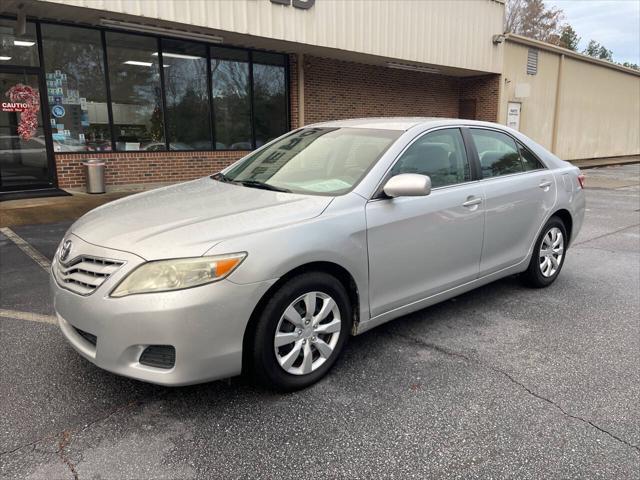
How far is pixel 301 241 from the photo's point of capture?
111 inches

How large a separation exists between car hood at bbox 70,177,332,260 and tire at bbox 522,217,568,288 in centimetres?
251

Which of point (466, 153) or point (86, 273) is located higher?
point (466, 153)

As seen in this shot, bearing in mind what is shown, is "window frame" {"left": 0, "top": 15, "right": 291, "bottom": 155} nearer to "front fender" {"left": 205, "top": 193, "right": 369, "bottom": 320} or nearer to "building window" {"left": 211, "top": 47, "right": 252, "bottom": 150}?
"building window" {"left": 211, "top": 47, "right": 252, "bottom": 150}

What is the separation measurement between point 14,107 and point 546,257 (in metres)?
9.63

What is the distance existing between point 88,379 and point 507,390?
2.49m

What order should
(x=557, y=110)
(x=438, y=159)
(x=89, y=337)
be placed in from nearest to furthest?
(x=89, y=337)
(x=438, y=159)
(x=557, y=110)

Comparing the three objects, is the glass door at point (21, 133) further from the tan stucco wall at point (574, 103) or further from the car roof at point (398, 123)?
the tan stucco wall at point (574, 103)

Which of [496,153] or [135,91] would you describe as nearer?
[496,153]

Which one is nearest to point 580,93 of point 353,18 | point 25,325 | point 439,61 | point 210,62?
point 439,61

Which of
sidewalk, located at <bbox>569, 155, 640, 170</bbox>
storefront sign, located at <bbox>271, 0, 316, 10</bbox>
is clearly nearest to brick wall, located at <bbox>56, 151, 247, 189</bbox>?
storefront sign, located at <bbox>271, 0, 316, 10</bbox>

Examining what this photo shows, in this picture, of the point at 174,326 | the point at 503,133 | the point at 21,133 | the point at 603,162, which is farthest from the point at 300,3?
the point at 603,162

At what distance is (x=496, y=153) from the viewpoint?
14.3ft

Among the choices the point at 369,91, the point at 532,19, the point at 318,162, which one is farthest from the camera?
the point at 532,19

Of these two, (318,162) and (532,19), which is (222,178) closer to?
(318,162)
